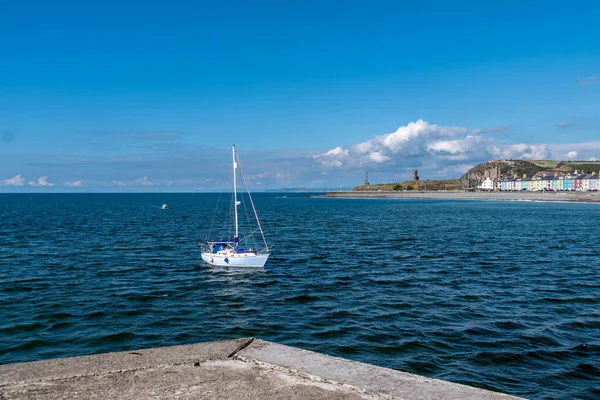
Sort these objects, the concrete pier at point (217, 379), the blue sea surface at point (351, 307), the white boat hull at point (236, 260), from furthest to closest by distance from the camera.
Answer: the white boat hull at point (236, 260) < the blue sea surface at point (351, 307) < the concrete pier at point (217, 379)

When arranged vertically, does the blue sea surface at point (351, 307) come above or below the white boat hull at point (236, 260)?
below

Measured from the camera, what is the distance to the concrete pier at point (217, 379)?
6359 millimetres

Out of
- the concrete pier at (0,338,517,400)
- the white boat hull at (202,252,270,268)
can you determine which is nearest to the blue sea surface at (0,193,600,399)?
the white boat hull at (202,252,270,268)

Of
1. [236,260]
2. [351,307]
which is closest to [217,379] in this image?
[351,307]

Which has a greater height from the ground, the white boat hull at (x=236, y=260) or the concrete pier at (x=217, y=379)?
the concrete pier at (x=217, y=379)

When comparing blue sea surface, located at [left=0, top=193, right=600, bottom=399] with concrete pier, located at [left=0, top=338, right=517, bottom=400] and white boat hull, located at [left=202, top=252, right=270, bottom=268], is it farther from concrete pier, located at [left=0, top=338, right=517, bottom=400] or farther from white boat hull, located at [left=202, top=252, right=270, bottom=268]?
concrete pier, located at [left=0, top=338, right=517, bottom=400]

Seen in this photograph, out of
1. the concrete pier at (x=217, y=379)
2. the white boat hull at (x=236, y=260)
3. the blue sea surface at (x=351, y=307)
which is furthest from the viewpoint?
the white boat hull at (x=236, y=260)

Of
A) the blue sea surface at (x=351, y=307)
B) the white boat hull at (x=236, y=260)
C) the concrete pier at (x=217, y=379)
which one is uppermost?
the concrete pier at (x=217, y=379)

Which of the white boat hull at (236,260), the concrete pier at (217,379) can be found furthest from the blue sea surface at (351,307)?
the concrete pier at (217,379)

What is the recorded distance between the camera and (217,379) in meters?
6.83

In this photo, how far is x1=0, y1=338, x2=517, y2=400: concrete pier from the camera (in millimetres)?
6359

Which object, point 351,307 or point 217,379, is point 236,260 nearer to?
point 351,307

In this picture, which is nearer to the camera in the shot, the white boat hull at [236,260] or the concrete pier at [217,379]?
the concrete pier at [217,379]

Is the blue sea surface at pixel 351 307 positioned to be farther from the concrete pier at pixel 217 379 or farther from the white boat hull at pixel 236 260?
the concrete pier at pixel 217 379
